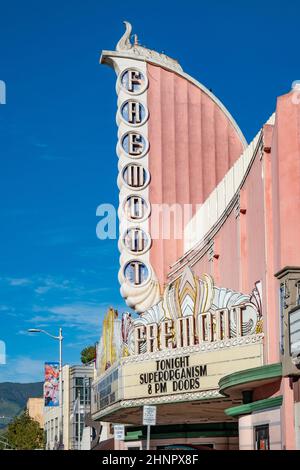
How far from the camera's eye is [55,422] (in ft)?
314

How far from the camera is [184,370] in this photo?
105ft

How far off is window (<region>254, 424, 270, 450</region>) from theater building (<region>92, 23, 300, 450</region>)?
59mm

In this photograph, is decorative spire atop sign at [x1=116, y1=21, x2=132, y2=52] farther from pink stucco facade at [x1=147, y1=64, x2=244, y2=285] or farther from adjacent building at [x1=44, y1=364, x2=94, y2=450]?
adjacent building at [x1=44, y1=364, x2=94, y2=450]

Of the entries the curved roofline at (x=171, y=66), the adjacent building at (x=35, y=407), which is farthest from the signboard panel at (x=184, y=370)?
the adjacent building at (x=35, y=407)

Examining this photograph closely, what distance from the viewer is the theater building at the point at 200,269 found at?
26.2 metres

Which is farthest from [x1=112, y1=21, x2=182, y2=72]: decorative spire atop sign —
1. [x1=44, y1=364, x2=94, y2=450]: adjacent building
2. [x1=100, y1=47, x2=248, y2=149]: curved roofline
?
[x1=44, y1=364, x2=94, y2=450]: adjacent building

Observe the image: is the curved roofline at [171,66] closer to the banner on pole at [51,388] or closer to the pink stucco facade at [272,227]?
the pink stucco facade at [272,227]

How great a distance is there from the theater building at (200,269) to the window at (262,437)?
0.06m

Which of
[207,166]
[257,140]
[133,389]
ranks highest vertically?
[207,166]

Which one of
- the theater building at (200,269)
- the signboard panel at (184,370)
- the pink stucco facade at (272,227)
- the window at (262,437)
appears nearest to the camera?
the pink stucco facade at (272,227)
